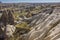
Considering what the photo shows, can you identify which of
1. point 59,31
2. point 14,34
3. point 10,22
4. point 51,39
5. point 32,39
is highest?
point 10,22

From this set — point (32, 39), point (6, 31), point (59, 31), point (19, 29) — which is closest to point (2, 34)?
point (6, 31)

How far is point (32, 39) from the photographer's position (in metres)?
21.5

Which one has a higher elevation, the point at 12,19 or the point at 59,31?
the point at 12,19

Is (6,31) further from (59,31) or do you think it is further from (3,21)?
(59,31)

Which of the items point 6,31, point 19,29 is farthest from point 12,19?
point 6,31

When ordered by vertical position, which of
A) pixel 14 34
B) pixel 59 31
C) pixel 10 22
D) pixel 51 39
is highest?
pixel 10 22

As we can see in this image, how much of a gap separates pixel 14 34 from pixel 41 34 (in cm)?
1269

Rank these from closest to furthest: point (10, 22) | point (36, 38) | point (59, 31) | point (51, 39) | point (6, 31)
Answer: point (51, 39), point (59, 31), point (36, 38), point (6, 31), point (10, 22)

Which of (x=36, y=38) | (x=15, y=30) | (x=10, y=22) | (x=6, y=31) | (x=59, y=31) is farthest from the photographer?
(x=10, y=22)

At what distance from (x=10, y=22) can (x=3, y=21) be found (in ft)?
5.85

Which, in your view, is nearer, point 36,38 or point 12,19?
point 36,38

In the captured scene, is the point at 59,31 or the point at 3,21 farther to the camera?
the point at 3,21

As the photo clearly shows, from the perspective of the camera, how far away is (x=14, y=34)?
109ft

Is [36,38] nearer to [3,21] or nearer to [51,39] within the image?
[51,39]
